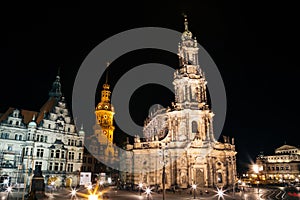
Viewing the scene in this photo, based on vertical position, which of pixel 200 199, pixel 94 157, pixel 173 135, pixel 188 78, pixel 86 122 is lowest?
pixel 200 199

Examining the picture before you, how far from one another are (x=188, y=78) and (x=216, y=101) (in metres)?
9.77

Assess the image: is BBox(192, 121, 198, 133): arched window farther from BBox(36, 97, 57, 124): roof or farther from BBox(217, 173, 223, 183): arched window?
BBox(36, 97, 57, 124): roof

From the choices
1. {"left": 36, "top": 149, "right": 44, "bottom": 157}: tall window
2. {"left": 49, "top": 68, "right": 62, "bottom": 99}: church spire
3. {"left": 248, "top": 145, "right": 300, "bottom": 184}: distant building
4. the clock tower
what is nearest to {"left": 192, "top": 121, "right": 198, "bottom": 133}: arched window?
the clock tower

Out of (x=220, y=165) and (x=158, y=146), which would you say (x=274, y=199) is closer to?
(x=220, y=165)

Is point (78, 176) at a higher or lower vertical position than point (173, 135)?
lower

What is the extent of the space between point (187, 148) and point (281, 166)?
64463mm

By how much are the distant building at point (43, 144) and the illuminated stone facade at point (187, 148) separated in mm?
13736

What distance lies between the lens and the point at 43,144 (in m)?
46.2

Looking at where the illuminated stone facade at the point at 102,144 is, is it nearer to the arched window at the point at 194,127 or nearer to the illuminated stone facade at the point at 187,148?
the illuminated stone facade at the point at 187,148

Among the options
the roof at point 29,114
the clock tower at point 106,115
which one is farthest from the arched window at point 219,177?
the roof at point 29,114

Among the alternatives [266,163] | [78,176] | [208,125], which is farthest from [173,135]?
[266,163]

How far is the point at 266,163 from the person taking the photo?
99250 mm

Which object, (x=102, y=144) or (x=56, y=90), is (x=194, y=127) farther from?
(x=56, y=90)

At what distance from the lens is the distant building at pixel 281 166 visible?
8912 cm
